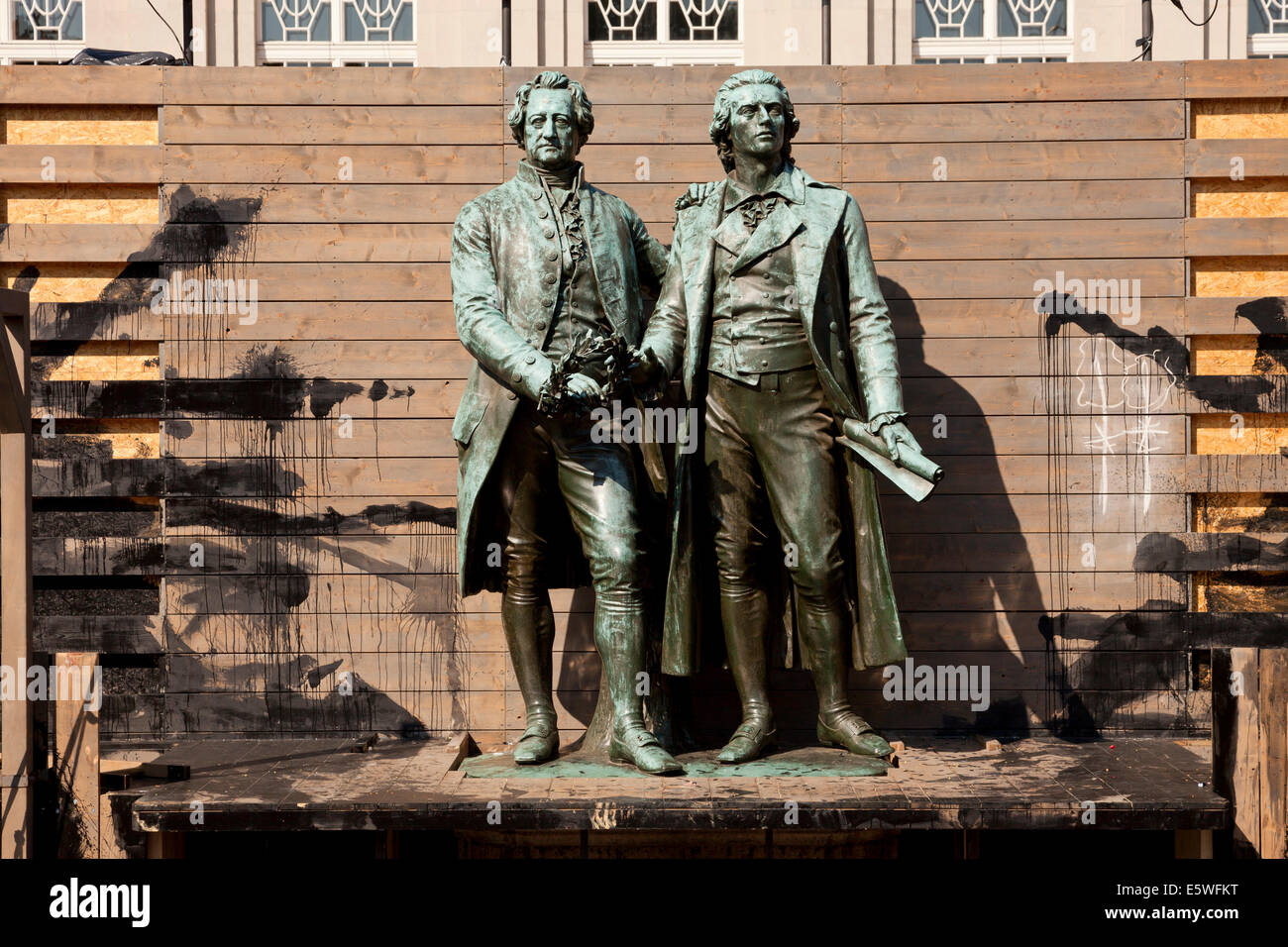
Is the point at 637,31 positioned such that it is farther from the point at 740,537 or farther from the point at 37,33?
the point at 740,537

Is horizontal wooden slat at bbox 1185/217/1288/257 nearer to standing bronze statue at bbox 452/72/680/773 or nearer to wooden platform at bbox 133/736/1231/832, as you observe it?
wooden platform at bbox 133/736/1231/832

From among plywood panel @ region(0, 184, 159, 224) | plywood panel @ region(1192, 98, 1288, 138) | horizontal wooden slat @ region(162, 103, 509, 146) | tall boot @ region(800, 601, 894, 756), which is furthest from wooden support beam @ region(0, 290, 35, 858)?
plywood panel @ region(1192, 98, 1288, 138)

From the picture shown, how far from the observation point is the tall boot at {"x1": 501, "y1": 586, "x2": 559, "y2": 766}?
661cm

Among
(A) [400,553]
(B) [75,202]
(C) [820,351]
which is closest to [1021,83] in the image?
(C) [820,351]

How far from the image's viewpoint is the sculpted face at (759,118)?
651 centimetres

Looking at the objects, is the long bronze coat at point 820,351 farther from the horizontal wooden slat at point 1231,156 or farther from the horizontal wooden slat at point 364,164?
the horizontal wooden slat at point 1231,156

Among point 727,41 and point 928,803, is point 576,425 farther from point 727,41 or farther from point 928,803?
point 727,41

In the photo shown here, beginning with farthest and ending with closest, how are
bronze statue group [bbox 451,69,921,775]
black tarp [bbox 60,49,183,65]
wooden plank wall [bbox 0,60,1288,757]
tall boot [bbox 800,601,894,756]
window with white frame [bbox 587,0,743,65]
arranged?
window with white frame [bbox 587,0,743,65]
black tarp [bbox 60,49,183,65]
wooden plank wall [bbox 0,60,1288,757]
tall boot [bbox 800,601,894,756]
bronze statue group [bbox 451,69,921,775]

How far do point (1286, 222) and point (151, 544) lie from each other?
19.5 ft

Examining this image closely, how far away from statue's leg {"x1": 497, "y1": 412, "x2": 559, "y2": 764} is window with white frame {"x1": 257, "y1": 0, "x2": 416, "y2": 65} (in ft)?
10.9

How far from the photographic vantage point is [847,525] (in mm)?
6633

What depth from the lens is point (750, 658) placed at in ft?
21.7

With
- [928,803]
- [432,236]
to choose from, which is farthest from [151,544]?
[928,803]

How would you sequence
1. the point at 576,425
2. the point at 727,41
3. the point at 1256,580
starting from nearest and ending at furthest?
1. the point at 576,425
2. the point at 1256,580
3. the point at 727,41
